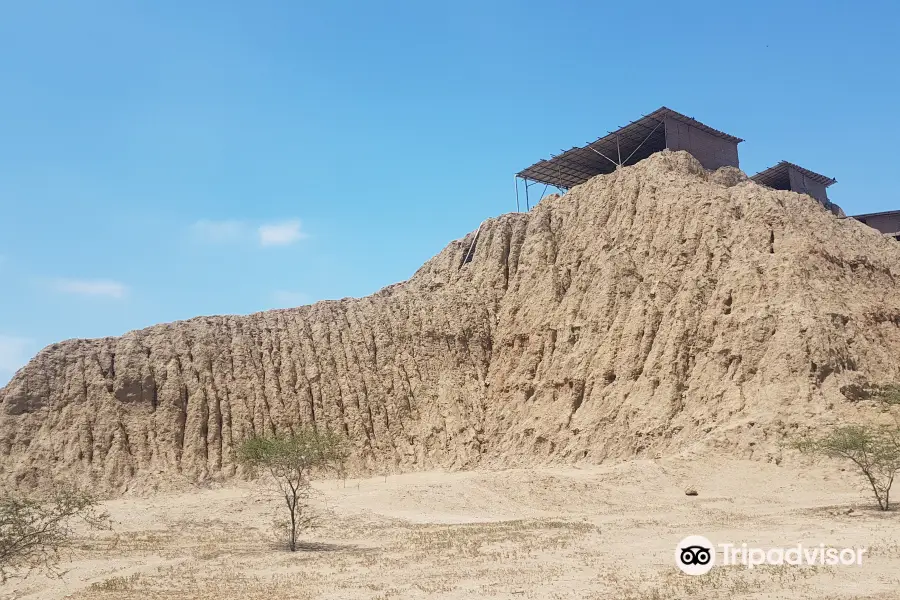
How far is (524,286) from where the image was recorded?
44406 mm

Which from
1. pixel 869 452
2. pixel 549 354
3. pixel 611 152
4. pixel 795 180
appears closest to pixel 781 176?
pixel 795 180

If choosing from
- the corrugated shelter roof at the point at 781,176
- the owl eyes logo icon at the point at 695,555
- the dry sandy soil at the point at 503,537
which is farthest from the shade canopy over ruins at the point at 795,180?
the owl eyes logo icon at the point at 695,555

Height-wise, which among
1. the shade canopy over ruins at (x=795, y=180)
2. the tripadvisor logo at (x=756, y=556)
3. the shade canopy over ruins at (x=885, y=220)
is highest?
the shade canopy over ruins at (x=795, y=180)

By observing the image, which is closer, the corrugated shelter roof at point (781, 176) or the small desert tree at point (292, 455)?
the small desert tree at point (292, 455)

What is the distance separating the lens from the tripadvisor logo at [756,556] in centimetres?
1478

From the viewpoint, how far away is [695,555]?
625 inches

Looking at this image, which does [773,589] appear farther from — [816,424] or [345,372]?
[345,372]

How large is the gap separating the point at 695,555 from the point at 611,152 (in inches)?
1437

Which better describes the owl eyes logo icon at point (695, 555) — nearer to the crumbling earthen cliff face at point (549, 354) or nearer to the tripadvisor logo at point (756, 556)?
the tripadvisor logo at point (756, 556)

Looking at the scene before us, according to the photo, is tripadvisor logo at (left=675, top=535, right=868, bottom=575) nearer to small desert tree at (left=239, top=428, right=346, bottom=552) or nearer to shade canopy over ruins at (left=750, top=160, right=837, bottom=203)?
small desert tree at (left=239, top=428, right=346, bottom=552)

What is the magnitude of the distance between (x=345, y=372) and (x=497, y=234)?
12699 millimetres

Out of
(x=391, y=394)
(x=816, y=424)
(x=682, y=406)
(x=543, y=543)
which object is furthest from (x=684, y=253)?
(x=543, y=543)

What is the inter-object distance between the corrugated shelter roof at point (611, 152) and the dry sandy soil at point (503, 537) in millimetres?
22136

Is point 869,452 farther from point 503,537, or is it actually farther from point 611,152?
point 611,152
